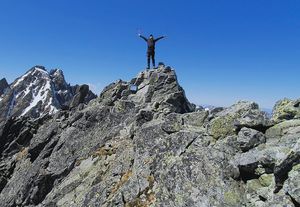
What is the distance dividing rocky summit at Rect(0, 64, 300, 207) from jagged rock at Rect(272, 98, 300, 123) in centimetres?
6

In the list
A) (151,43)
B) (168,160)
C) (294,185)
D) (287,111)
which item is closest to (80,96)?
(151,43)

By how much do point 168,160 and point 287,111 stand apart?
27.0 ft

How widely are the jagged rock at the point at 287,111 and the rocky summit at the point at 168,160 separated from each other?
6 cm

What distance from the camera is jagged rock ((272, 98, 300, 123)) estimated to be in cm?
2312

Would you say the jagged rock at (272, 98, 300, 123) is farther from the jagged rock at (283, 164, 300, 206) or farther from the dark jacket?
the dark jacket

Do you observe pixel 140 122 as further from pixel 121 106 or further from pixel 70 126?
pixel 70 126

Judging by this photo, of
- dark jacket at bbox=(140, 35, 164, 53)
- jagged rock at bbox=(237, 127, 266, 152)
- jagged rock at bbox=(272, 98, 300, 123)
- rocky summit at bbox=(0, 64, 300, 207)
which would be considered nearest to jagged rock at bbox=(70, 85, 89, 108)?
dark jacket at bbox=(140, 35, 164, 53)

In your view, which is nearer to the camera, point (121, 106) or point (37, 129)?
point (121, 106)

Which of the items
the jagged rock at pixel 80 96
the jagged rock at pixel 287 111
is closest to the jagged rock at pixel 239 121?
the jagged rock at pixel 287 111

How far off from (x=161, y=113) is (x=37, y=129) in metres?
26.7

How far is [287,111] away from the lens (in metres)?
23.5

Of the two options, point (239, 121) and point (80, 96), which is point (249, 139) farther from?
point (80, 96)

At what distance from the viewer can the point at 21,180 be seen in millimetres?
37406

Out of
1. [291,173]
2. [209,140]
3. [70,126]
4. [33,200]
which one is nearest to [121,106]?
[70,126]
